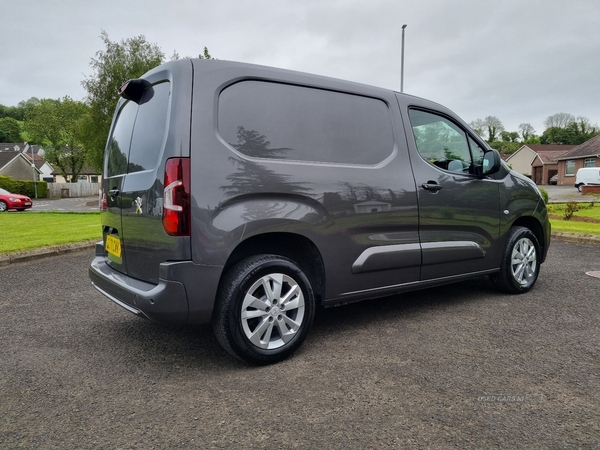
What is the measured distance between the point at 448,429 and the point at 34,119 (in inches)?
2540

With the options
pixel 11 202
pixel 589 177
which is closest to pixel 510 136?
pixel 589 177

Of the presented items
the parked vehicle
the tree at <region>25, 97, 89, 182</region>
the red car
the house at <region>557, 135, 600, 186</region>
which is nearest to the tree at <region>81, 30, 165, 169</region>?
the red car

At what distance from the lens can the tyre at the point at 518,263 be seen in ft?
15.0

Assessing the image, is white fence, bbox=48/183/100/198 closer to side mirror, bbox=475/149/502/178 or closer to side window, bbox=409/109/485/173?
side window, bbox=409/109/485/173

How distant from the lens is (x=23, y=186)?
4103 centimetres

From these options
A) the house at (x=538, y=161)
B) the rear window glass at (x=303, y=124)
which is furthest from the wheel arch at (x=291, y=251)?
the house at (x=538, y=161)

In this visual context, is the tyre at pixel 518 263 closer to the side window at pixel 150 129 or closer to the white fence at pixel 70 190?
the side window at pixel 150 129

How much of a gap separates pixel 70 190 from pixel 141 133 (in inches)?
2033

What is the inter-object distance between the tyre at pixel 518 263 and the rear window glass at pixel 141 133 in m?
3.57

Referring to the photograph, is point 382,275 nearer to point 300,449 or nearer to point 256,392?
point 256,392

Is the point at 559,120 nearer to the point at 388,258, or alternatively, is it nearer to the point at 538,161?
the point at 538,161

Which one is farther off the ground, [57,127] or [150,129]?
[57,127]

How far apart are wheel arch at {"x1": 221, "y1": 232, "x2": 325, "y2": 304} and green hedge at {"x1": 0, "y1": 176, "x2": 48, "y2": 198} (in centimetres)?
4438

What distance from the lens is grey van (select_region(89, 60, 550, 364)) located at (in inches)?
107
